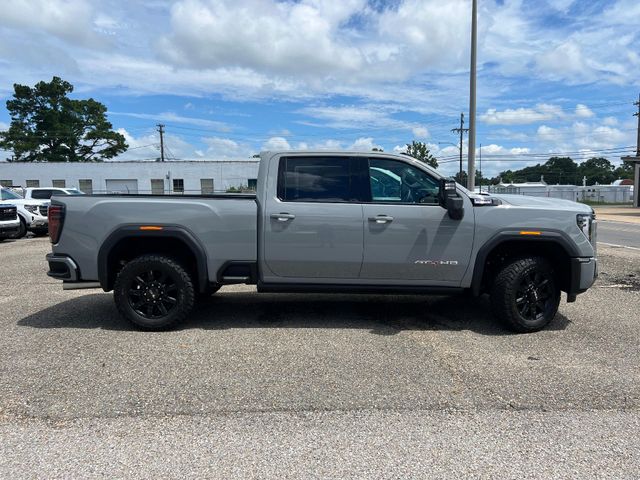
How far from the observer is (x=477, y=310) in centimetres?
634

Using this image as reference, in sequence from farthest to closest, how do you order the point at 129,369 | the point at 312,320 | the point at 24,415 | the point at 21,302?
the point at 21,302
the point at 312,320
the point at 129,369
the point at 24,415

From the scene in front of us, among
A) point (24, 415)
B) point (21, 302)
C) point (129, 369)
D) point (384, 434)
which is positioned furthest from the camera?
point (21, 302)

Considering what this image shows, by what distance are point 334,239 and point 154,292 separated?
1985 millimetres

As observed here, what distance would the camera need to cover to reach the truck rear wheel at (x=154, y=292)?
5.30 meters

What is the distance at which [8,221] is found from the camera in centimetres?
1456

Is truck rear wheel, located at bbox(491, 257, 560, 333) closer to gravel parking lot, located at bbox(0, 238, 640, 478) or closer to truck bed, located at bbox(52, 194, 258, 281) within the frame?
gravel parking lot, located at bbox(0, 238, 640, 478)

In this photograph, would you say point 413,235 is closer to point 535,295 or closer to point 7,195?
point 535,295

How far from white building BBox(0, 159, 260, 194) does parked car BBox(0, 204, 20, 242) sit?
1185 inches

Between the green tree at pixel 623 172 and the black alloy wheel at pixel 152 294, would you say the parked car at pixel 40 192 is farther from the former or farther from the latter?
the green tree at pixel 623 172

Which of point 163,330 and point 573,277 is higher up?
point 573,277

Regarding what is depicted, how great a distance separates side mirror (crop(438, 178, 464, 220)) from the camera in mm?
5035

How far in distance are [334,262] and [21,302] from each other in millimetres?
4463

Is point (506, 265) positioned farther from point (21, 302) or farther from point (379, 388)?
point (21, 302)

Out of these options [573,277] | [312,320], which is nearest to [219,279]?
[312,320]
